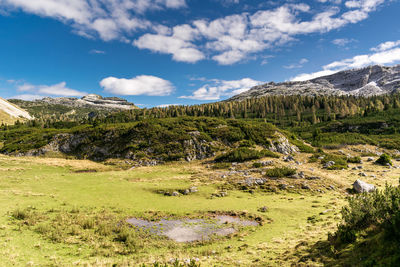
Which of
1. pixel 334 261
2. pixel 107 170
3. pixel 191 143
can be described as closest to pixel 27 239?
pixel 334 261

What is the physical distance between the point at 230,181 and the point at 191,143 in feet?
75.2

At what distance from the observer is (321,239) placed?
1208cm

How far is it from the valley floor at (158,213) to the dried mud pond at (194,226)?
32.6 inches

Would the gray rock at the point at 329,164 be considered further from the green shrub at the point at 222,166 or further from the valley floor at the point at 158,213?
the green shrub at the point at 222,166

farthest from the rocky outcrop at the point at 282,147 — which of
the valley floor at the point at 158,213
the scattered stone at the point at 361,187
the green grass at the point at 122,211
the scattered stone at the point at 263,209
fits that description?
the scattered stone at the point at 263,209

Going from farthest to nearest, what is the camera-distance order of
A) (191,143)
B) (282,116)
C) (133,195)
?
(282,116)
(191,143)
(133,195)

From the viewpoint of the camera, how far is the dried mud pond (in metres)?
14.5

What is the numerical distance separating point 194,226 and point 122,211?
7.82 meters

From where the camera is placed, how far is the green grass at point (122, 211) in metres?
11.1

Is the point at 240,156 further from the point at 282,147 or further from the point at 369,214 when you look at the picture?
the point at 369,214

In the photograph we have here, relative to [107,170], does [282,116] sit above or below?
above

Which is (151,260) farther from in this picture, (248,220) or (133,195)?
(133,195)

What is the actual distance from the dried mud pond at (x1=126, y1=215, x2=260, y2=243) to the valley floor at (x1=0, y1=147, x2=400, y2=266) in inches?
32.6

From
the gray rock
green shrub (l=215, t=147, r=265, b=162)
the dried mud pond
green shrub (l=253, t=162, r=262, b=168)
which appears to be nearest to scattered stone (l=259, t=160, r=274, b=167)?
green shrub (l=253, t=162, r=262, b=168)
